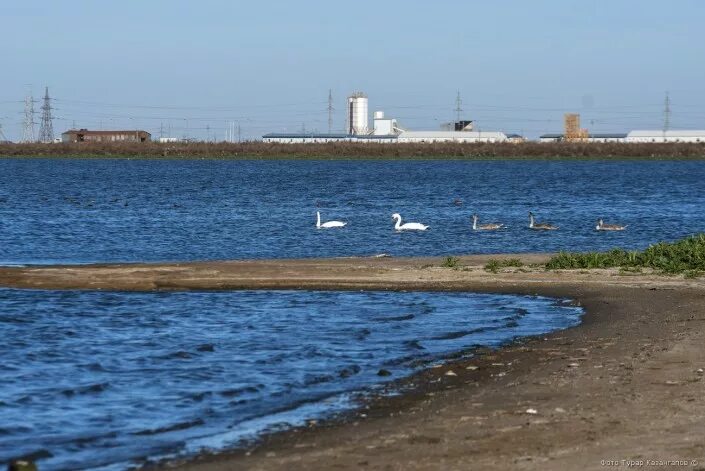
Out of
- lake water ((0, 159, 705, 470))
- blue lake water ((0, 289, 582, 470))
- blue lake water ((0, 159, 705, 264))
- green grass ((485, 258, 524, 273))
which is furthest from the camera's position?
blue lake water ((0, 159, 705, 264))

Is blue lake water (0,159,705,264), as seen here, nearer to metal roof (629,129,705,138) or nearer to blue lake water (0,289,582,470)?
blue lake water (0,289,582,470)

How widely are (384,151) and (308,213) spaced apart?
116096 mm

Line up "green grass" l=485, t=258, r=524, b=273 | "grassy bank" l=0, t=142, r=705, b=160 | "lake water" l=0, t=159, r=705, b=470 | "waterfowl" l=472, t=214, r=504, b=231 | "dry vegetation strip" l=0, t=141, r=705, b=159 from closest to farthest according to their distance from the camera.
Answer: "lake water" l=0, t=159, r=705, b=470 < "green grass" l=485, t=258, r=524, b=273 < "waterfowl" l=472, t=214, r=504, b=231 < "grassy bank" l=0, t=142, r=705, b=160 < "dry vegetation strip" l=0, t=141, r=705, b=159

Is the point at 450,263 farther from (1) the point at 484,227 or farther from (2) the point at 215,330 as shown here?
(1) the point at 484,227

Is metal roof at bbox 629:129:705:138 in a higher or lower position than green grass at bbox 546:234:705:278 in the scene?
higher

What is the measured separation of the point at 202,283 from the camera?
2592 centimetres

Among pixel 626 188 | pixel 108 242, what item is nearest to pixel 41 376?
pixel 108 242

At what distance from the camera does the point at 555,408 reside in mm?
12953

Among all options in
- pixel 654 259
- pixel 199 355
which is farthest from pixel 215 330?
pixel 654 259

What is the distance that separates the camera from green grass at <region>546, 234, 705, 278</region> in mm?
25797

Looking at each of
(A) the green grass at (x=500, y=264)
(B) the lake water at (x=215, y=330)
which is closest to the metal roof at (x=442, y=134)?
(B) the lake water at (x=215, y=330)

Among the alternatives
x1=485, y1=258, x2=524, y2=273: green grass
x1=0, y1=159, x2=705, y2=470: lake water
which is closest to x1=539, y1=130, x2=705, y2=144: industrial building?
x1=0, y1=159, x2=705, y2=470: lake water

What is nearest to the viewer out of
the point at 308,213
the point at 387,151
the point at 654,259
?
the point at 654,259

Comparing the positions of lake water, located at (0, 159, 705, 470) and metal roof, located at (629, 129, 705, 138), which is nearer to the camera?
lake water, located at (0, 159, 705, 470)
